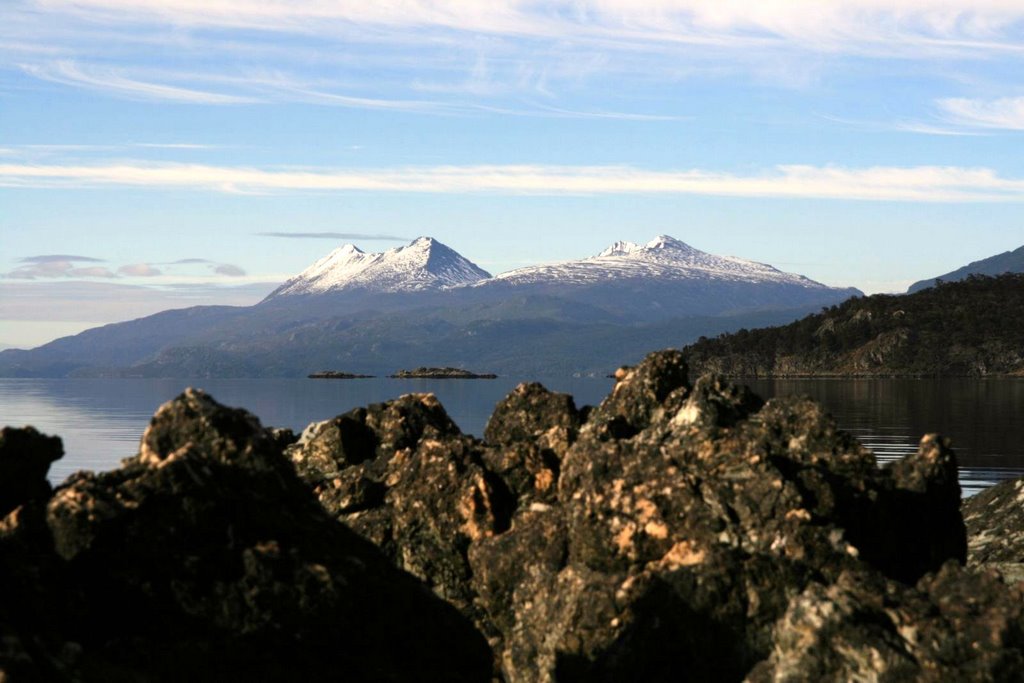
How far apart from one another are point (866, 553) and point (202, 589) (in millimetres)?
7077

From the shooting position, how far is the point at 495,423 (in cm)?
2434

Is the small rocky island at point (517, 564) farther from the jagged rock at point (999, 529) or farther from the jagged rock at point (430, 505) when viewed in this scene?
the jagged rock at point (999, 529)

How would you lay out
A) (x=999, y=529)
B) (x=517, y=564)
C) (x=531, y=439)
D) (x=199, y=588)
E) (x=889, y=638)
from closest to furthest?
(x=889, y=638) → (x=199, y=588) → (x=517, y=564) → (x=531, y=439) → (x=999, y=529)

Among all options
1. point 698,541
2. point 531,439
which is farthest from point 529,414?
point 698,541

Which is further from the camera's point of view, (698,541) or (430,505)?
(430,505)

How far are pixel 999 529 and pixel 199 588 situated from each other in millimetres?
17027

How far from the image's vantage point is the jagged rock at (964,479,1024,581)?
22703 mm

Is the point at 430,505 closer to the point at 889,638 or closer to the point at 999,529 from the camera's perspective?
the point at 889,638

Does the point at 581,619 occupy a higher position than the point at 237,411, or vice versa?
the point at 237,411

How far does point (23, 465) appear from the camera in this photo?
1324 centimetres

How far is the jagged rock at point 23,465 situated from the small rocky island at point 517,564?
21 millimetres

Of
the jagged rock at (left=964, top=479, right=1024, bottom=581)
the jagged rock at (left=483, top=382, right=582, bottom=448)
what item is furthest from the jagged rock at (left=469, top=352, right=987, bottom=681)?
the jagged rock at (left=964, top=479, right=1024, bottom=581)

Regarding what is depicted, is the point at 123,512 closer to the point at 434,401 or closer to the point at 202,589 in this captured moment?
the point at 202,589

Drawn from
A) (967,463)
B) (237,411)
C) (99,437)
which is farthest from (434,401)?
(99,437)
